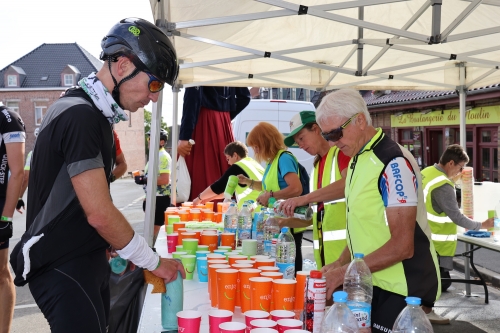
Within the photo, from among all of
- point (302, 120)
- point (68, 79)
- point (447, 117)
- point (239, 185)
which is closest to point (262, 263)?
point (302, 120)

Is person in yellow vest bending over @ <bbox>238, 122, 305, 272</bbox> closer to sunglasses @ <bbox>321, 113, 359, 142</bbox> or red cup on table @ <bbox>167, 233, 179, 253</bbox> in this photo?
red cup on table @ <bbox>167, 233, 179, 253</bbox>

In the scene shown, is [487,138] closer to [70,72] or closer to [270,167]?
[270,167]

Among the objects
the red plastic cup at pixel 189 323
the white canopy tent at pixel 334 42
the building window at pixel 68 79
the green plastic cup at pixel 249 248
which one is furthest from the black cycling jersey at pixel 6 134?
the building window at pixel 68 79

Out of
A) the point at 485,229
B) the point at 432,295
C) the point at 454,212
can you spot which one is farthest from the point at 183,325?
the point at 485,229

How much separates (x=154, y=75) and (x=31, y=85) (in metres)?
54.7

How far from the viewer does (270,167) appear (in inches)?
204

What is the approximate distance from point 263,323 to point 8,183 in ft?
11.3

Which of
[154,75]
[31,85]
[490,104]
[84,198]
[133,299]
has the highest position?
[31,85]

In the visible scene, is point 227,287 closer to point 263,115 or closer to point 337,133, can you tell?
point 337,133

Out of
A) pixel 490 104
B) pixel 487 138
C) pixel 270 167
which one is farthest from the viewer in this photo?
pixel 487 138

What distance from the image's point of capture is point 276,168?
5.08 metres

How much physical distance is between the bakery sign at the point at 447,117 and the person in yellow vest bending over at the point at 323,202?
38.2 feet

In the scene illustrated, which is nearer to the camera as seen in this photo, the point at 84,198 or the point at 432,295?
the point at 84,198

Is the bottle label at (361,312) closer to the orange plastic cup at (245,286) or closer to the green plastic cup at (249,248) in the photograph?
the orange plastic cup at (245,286)
